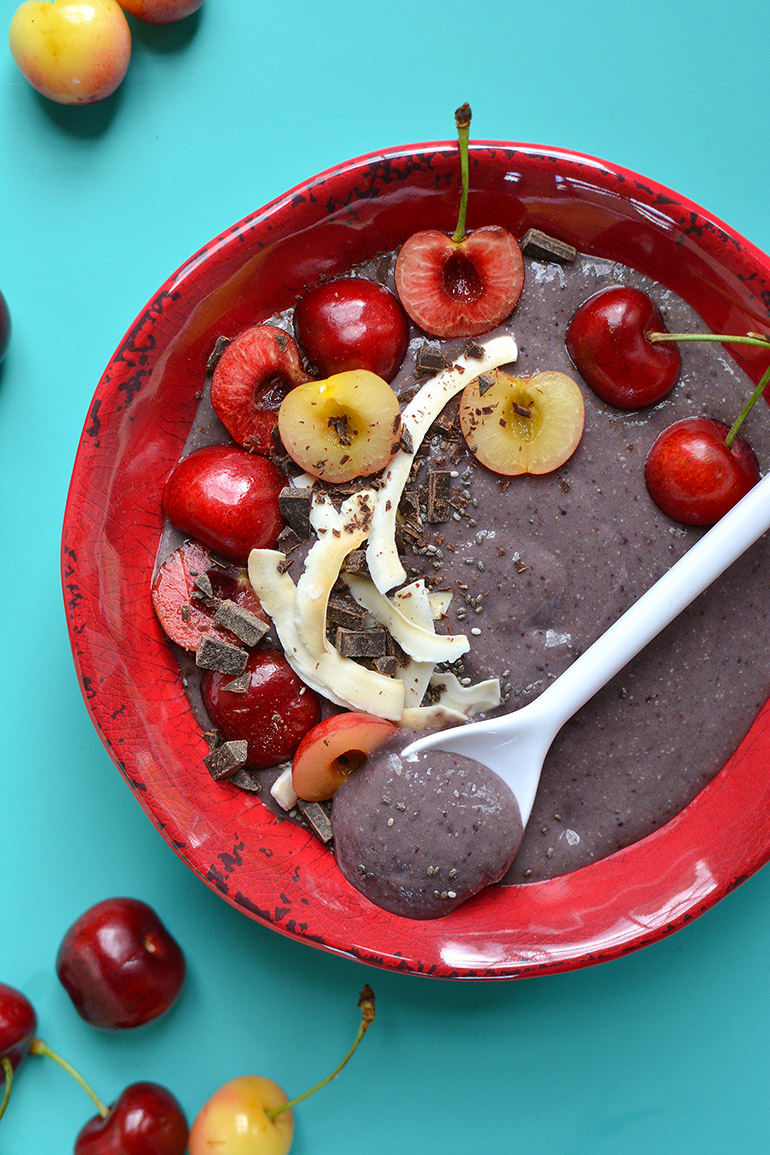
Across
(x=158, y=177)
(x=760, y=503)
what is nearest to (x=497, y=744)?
(x=760, y=503)

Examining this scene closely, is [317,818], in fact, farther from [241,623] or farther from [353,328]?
[353,328]

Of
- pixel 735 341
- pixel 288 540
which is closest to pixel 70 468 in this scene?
pixel 288 540

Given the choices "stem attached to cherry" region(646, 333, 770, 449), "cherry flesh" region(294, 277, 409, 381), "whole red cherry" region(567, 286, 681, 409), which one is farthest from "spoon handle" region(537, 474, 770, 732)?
"cherry flesh" region(294, 277, 409, 381)

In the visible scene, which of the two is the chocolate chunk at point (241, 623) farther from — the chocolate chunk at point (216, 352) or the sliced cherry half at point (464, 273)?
the sliced cherry half at point (464, 273)

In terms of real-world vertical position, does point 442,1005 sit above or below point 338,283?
below

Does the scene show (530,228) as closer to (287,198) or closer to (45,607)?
(287,198)

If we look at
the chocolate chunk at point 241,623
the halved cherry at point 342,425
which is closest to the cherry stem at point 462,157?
the halved cherry at point 342,425
